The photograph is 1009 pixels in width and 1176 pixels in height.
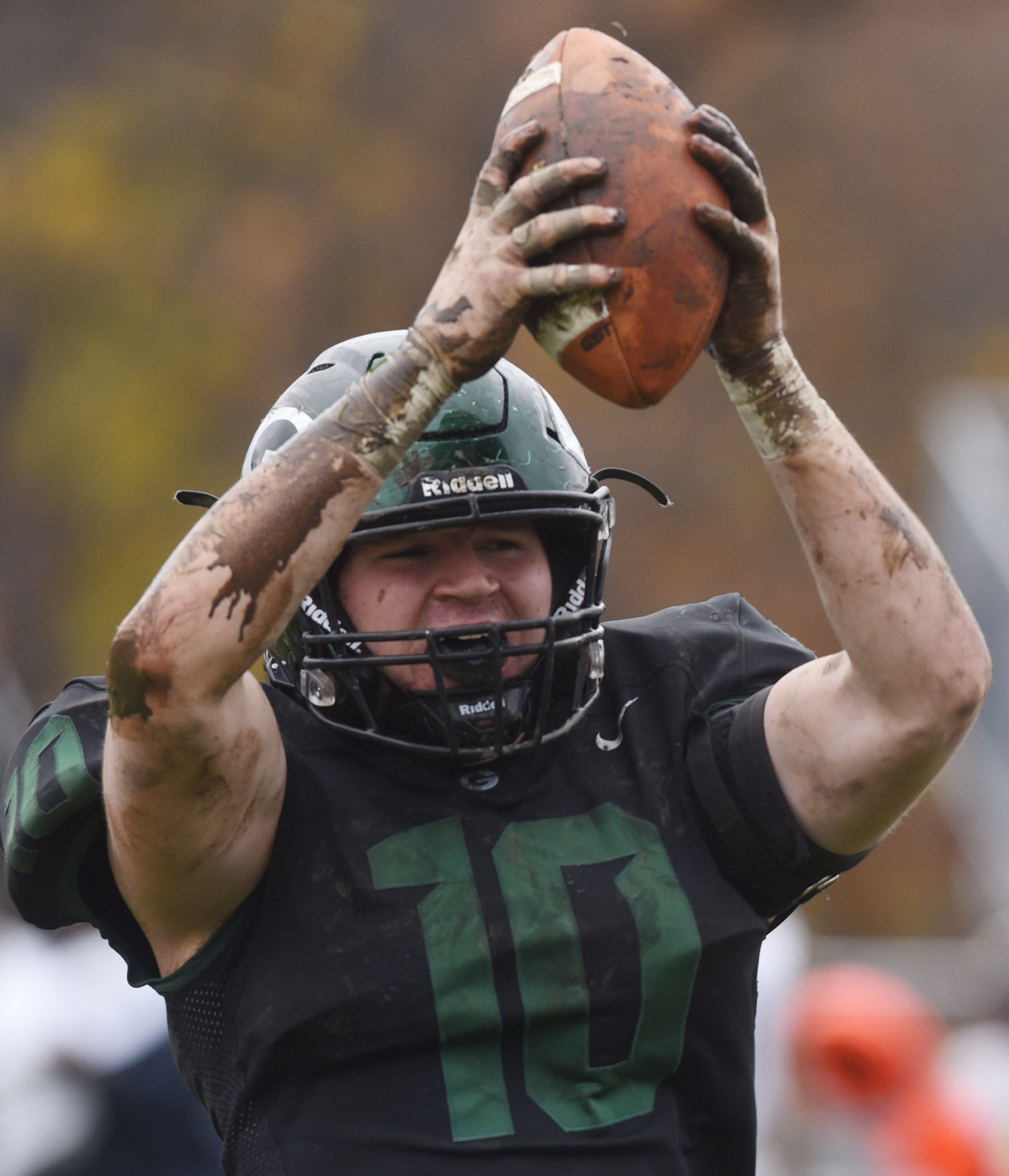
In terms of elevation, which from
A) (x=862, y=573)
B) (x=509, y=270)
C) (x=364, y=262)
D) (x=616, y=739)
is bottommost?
(x=616, y=739)

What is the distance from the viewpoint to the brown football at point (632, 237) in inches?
76.2

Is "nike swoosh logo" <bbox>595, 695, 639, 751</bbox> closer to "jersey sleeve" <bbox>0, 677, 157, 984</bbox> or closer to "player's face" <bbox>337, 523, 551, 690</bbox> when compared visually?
"player's face" <bbox>337, 523, 551, 690</bbox>

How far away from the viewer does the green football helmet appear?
218cm

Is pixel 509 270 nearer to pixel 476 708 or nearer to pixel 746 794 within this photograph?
pixel 476 708

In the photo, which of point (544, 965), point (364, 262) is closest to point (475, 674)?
point (544, 965)

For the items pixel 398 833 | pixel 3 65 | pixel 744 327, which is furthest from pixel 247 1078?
pixel 3 65

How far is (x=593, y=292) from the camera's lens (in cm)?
193

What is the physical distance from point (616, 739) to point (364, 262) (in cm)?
1778

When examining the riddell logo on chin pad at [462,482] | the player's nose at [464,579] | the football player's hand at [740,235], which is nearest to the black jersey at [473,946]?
the player's nose at [464,579]

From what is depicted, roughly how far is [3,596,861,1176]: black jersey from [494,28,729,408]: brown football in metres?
0.57

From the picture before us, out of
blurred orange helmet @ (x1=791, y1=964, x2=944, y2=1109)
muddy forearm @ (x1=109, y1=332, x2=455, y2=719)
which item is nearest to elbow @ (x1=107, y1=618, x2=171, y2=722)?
muddy forearm @ (x1=109, y1=332, x2=455, y2=719)

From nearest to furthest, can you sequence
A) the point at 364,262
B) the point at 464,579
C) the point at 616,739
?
the point at 464,579
the point at 616,739
the point at 364,262

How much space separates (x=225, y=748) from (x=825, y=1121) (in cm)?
395

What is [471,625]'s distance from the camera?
217 centimetres
